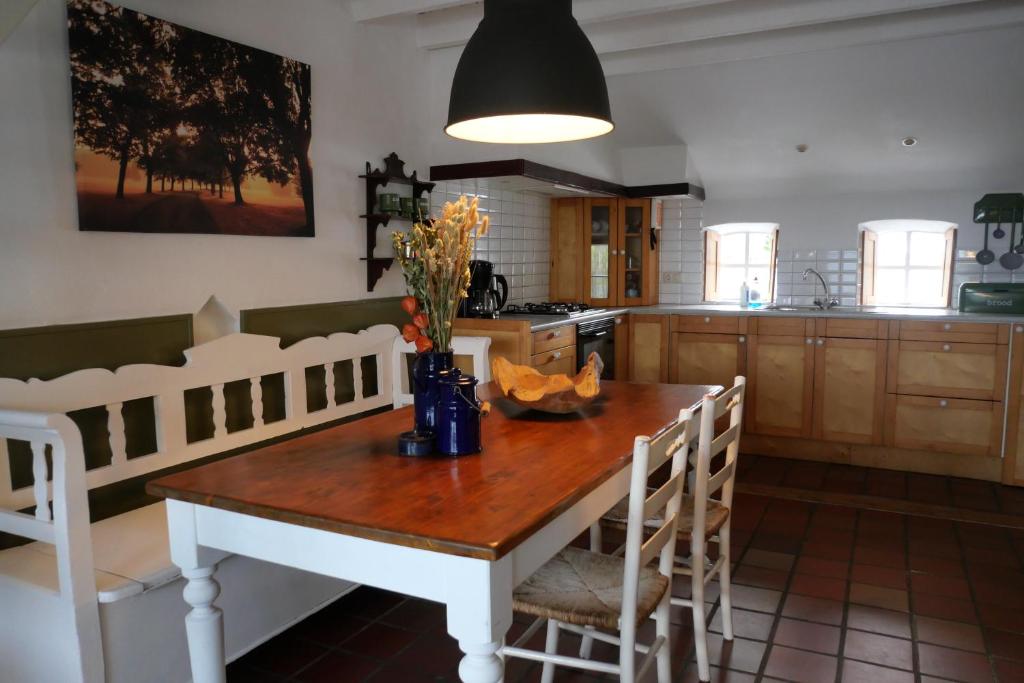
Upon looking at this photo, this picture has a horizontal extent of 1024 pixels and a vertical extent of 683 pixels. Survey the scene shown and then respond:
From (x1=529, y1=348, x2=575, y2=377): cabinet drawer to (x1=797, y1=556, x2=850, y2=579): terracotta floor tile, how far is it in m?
1.65

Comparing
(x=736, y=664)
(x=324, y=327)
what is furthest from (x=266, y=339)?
(x=736, y=664)

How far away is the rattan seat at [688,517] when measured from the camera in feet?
7.88

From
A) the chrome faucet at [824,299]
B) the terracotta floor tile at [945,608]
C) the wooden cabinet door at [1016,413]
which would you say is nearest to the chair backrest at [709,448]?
the terracotta floor tile at [945,608]

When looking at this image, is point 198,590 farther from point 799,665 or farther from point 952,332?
point 952,332

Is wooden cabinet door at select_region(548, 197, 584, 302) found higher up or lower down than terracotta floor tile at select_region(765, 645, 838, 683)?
higher up

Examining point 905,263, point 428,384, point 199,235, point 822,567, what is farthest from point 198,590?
point 905,263

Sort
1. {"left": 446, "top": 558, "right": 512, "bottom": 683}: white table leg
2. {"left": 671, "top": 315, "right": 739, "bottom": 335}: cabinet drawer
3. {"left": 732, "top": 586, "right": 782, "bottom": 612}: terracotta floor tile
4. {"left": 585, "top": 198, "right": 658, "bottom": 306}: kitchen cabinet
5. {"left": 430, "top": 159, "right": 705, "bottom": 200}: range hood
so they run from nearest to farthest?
{"left": 446, "top": 558, "right": 512, "bottom": 683}: white table leg, {"left": 732, "top": 586, "right": 782, "bottom": 612}: terracotta floor tile, {"left": 430, "top": 159, "right": 705, "bottom": 200}: range hood, {"left": 671, "top": 315, "right": 739, "bottom": 335}: cabinet drawer, {"left": 585, "top": 198, "right": 658, "bottom": 306}: kitchen cabinet

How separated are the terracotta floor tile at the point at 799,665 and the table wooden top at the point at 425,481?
0.88 metres

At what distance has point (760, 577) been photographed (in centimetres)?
312

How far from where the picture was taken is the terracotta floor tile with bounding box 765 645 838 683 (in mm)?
2395

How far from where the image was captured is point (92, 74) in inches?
95.2

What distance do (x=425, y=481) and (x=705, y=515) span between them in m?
0.94

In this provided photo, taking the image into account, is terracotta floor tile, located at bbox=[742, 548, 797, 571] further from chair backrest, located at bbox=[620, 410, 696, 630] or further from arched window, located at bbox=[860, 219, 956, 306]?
arched window, located at bbox=[860, 219, 956, 306]

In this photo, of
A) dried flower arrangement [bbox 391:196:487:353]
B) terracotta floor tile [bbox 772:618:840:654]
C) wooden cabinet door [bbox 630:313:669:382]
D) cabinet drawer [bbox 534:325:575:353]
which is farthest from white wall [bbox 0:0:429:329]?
terracotta floor tile [bbox 772:618:840:654]
